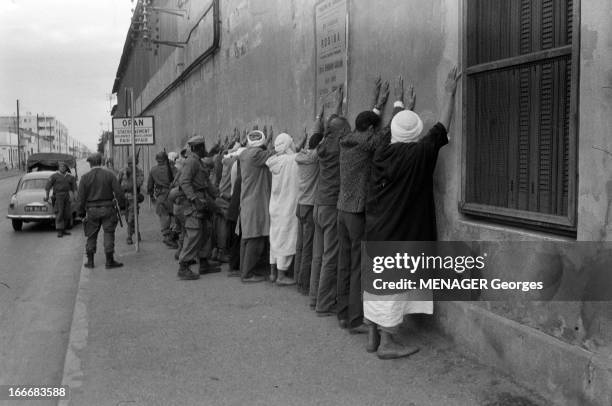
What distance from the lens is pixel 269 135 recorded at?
407 inches

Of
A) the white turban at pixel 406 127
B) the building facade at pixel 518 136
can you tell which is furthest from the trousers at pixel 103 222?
the white turban at pixel 406 127

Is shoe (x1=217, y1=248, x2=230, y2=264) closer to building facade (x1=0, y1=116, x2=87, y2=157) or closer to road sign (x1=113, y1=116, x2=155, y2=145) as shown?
road sign (x1=113, y1=116, x2=155, y2=145)

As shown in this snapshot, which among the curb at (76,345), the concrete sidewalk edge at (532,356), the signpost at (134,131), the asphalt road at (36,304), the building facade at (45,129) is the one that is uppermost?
the building facade at (45,129)

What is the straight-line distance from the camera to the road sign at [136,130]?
11.8 m

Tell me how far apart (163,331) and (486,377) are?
3.05m

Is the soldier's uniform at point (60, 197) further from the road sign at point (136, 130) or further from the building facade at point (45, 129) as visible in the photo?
the building facade at point (45, 129)

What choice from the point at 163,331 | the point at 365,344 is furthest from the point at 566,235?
the point at 163,331

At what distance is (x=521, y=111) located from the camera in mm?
4406

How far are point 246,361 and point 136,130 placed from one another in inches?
316

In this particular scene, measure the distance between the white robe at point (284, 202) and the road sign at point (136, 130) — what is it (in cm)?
523

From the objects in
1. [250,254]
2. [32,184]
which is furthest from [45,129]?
[250,254]

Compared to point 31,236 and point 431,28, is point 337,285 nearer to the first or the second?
point 431,28

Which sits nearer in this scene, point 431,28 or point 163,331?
point 431,28

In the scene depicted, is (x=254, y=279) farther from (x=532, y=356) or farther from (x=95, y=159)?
(x=532, y=356)
